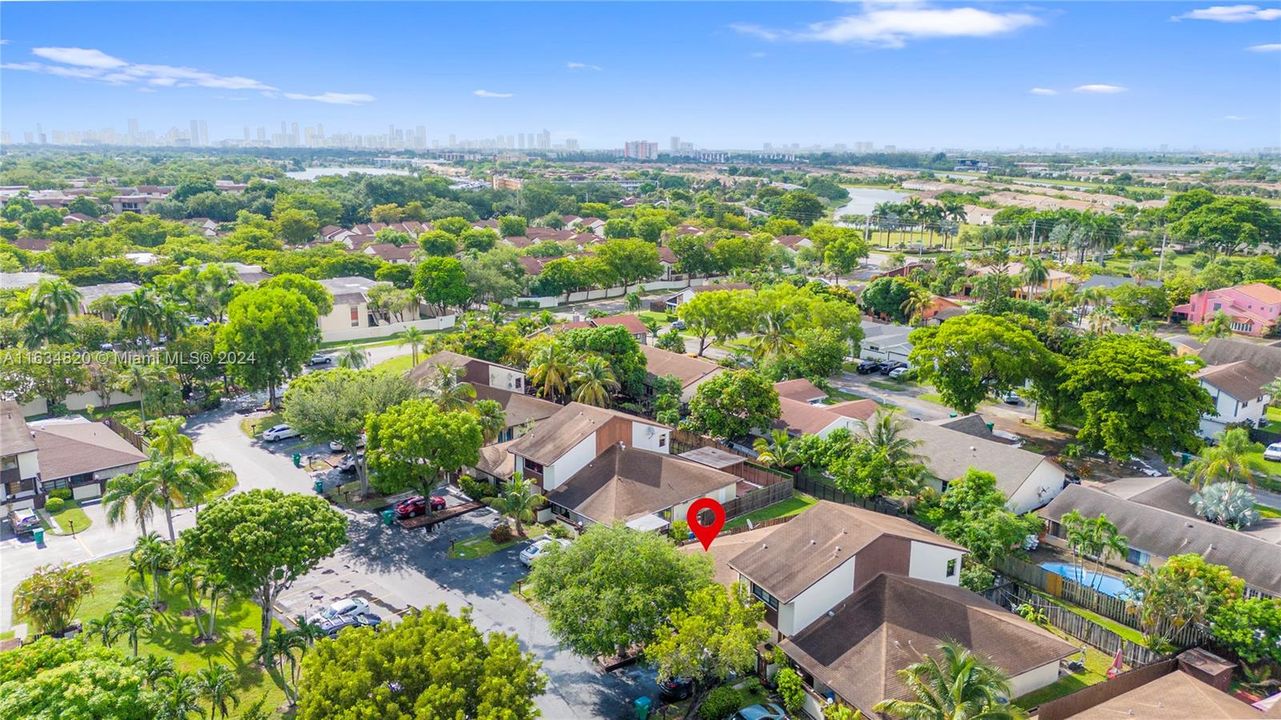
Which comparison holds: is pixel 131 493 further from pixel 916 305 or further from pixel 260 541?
pixel 916 305

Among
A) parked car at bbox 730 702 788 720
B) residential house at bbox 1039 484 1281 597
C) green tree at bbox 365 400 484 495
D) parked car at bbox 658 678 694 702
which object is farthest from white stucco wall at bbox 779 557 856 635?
green tree at bbox 365 400 484 495

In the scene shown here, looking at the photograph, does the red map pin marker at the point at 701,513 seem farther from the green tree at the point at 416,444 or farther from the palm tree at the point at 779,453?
the green tree at the point at 416,444

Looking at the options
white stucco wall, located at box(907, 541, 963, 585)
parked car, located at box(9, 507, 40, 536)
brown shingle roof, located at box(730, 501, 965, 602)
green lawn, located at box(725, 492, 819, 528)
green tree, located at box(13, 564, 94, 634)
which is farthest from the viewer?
green lawn, located at box(725, 492, 819, 528)

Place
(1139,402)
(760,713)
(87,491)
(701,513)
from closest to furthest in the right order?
1. (760,713)
2. (701,513)
3. (87,491)
4. (1139,402)

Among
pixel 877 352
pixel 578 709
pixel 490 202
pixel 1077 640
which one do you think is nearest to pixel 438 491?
pixel 578 709

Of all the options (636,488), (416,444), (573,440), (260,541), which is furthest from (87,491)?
(636,488)

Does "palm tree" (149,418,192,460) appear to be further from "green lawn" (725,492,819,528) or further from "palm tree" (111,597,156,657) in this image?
"green lawn" (725,492,819,528)
